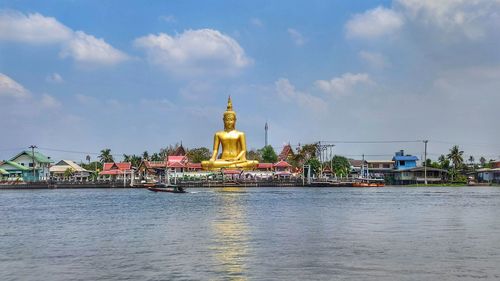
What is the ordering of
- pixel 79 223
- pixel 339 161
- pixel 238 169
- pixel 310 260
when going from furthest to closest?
pixel 339 161 → pixel 238 169 → pixel 79 223 → pixel 310 260

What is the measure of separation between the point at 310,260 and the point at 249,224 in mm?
13134

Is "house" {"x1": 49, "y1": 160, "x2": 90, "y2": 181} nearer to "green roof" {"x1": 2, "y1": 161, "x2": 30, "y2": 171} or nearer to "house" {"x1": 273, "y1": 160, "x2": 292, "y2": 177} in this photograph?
"green roof" {"x1": 2, "y1": 161, "x2": 30, "y2": 171}

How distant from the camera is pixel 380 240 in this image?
84.5 ft

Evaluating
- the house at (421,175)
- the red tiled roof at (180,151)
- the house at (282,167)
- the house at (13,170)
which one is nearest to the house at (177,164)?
the red tiled roof at (180,151)

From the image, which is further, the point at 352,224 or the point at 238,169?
the point at 238,169

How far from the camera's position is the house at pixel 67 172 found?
5404 inches

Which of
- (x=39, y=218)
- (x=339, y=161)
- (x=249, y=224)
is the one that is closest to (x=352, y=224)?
(x=249, y=224)

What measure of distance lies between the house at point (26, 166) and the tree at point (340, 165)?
59230 mm

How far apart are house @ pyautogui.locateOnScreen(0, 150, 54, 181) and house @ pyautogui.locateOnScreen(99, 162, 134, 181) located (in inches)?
455

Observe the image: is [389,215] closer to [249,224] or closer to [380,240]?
[249,224]

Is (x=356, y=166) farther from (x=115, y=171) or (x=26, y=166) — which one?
(x=26, y=166)

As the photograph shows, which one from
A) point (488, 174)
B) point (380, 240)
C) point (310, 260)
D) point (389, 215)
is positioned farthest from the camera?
point (488, 174)

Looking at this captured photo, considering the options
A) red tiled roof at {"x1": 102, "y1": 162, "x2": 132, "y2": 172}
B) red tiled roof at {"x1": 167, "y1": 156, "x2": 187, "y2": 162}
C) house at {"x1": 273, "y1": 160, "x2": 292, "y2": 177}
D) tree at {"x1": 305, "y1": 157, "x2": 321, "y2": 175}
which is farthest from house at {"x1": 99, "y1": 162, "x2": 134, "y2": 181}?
tree at {"x1": 305, "y1": 157, "x2": 321, "y2": 175}

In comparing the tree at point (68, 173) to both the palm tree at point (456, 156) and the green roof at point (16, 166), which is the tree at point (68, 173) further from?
the palm tree at point (456, 156)
